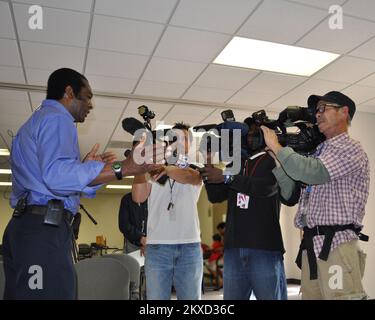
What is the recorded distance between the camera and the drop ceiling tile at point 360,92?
4.60 metres

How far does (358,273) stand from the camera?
1.40 metres

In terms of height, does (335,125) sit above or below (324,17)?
below

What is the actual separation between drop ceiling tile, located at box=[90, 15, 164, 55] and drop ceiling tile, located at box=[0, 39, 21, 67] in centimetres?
77

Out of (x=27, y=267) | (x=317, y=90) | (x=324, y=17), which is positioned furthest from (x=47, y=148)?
(x=317, y=90)

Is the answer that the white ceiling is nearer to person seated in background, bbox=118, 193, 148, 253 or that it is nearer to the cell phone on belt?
person seated in background, bbox=118, 193, 148, 253

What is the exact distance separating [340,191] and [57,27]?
2715 mm

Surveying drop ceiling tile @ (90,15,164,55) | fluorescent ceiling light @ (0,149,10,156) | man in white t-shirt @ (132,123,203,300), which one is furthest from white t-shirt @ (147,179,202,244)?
fluorescent ceiling light @ (0,149,10,156)

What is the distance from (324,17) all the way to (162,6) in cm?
135

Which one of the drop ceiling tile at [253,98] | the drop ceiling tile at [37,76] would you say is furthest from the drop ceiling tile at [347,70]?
the drop ceiling tile at [37,76]

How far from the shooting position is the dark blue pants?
1.21 metres

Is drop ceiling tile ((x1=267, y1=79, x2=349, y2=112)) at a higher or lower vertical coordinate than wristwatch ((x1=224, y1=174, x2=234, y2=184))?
higher

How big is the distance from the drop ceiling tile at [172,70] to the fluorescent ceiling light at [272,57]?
0.31 metres

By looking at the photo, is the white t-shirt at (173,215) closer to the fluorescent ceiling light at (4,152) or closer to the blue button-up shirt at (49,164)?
the blue button-up shirt at (49,164)

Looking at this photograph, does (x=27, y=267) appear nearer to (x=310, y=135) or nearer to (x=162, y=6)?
(x=310, y=135)
